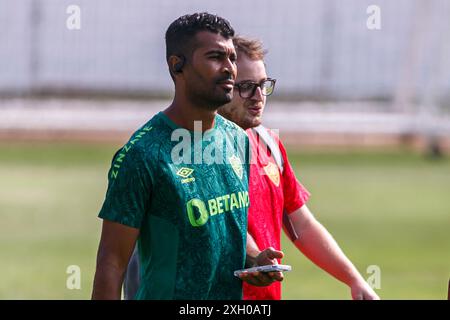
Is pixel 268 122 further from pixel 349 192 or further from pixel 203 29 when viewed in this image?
pixel 203 29

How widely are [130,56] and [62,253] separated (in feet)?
60.9

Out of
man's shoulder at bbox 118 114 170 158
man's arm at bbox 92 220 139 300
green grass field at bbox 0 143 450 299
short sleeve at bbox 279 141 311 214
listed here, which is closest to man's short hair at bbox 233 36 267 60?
short sleeve at bbox 279 141 311 214

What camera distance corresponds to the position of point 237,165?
4.44m

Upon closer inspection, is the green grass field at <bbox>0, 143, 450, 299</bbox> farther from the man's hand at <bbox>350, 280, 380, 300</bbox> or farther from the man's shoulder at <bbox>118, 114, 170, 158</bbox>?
the man's shoulder at <bbox>118, 114, 170, 158</bbox>

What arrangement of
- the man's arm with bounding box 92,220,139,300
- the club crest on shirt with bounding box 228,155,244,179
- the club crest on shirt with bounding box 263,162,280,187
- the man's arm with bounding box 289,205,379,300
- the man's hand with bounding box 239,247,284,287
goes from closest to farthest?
the man's arm with bounding box 92,220,139,300 < the man's hand with bounding box 239,247,284,287 < the club crest on shirt with bounding box 228,155,244,179 < the club crest on shirt with bounding box 263,162,280,187 < the man's arm with bounding box 289,205,379,300

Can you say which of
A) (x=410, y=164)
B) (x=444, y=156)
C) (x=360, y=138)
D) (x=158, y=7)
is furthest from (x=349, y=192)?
(x=158, y=7)

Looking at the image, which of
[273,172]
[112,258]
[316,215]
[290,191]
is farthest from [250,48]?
[316,215]

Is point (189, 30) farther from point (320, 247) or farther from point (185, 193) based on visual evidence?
point (320, 247)

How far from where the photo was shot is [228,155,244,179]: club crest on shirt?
14.5 feet

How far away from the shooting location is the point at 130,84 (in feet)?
96.0

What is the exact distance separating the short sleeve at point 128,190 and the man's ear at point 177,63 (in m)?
0.40

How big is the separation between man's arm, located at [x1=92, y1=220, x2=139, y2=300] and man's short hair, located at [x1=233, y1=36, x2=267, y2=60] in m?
1.34
